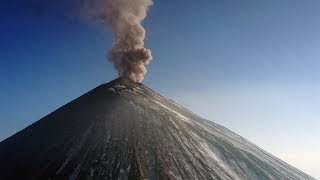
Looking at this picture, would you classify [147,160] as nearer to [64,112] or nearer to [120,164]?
[120,164]

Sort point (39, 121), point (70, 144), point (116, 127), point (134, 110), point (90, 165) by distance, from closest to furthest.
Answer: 1. point (90, 165)
2. point (70, 144)
3. point (116, 127)
4. point (134, 110)
5. point (39, 121)

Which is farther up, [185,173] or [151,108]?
[151,108]

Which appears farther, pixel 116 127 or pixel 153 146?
pixel 116 127

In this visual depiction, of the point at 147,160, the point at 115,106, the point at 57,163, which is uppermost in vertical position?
the point at 115,106

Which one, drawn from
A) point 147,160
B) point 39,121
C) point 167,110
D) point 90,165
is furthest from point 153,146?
point 39,121

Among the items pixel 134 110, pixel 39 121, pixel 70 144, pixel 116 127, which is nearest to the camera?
pixel 70 144

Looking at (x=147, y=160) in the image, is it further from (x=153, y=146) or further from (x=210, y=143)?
Answer: (x=210, y=143)
